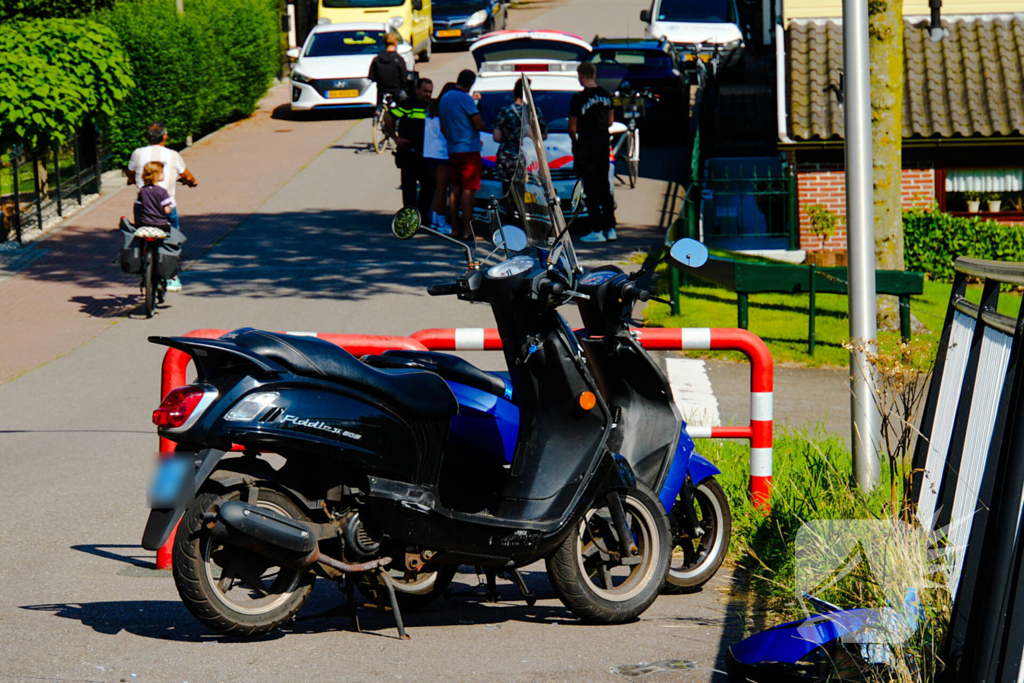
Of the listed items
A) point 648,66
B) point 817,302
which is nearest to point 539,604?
point 817,302

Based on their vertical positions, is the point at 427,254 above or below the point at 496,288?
below

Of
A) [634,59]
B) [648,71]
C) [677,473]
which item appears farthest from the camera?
[634,59]

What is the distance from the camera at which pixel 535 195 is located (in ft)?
17.3

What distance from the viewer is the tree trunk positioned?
1263 centimetres

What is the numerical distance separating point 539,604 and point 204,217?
14155mm

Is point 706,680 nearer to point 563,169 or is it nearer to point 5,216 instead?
point 563,169

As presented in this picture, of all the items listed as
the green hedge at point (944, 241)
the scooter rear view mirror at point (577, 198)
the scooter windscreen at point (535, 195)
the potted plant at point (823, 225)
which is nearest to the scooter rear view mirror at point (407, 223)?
the scooter windscreen at point (535, 195)

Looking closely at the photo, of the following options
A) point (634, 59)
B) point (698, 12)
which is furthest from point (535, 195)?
point (698, 12)

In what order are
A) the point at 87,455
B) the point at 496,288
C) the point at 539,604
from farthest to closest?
the point at 87,455, the point at 539,604, the point at 496,288

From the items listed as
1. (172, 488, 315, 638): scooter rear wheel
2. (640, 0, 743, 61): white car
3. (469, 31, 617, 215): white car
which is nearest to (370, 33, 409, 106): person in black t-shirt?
(469, 31, 617, 215): white car

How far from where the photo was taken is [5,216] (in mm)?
16422

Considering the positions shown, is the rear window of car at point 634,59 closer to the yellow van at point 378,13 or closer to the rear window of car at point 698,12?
the rear window of car at point 698,12

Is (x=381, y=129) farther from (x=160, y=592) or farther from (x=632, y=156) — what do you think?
(x=160, y=592)

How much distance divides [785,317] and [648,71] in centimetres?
1165
